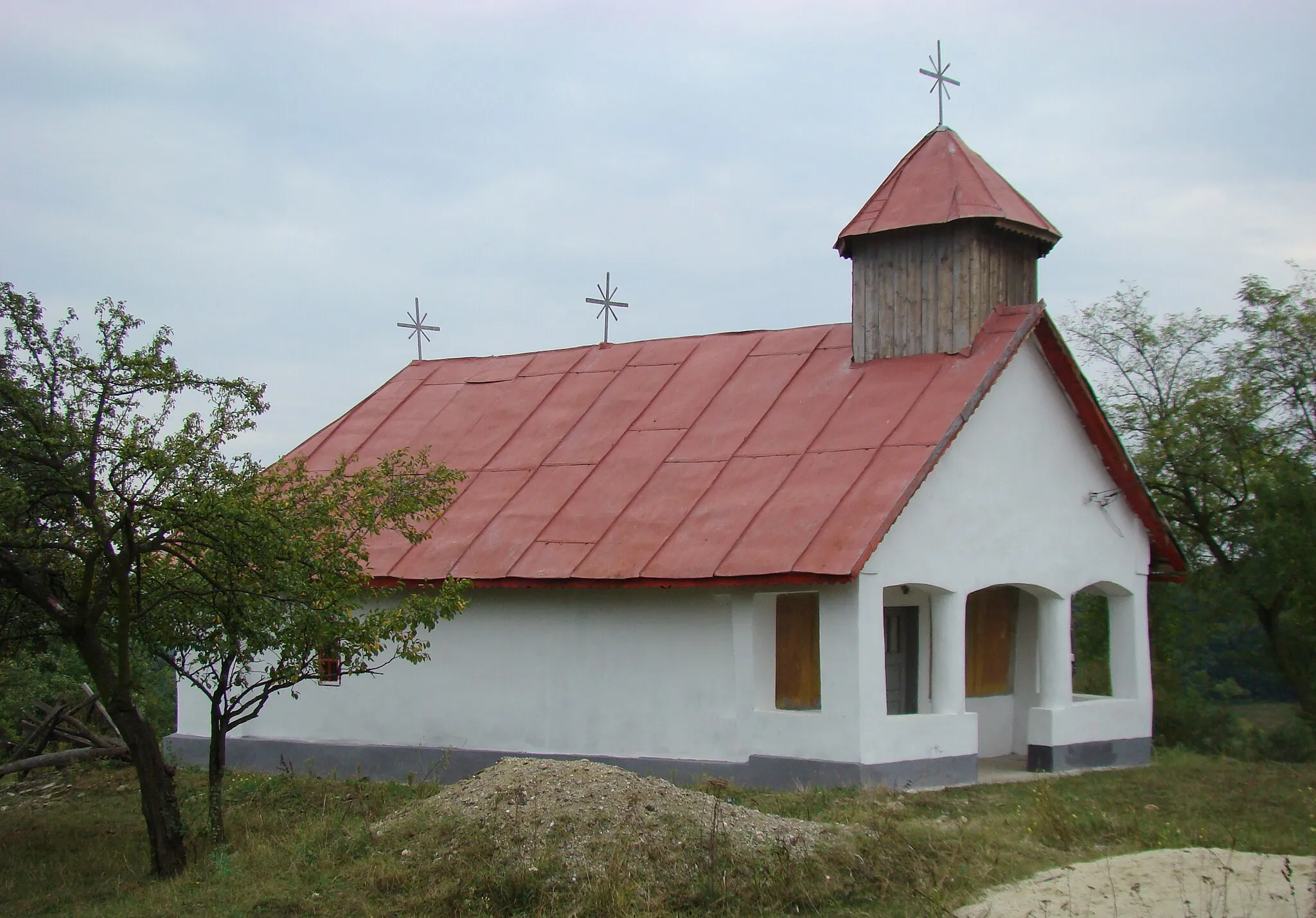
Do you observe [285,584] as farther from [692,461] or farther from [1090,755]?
[1090,755]

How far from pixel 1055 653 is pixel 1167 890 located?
728 centimetres

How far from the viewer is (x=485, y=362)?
21.3m

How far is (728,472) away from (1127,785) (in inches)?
211

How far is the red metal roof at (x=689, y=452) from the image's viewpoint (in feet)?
46.5

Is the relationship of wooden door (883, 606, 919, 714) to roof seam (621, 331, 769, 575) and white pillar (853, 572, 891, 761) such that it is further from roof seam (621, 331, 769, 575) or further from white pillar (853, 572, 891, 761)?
roof seam (621, 331, 769, 575)

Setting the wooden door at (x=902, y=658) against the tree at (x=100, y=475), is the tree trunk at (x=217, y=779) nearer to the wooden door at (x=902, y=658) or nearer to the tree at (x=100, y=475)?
the tree at (x=100, y=475)

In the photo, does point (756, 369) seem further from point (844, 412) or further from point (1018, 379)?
point (1018, 379)

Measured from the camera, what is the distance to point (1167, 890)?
8766mm

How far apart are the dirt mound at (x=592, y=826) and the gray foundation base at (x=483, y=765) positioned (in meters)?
2.39

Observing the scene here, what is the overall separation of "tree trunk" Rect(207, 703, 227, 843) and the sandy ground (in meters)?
6.66

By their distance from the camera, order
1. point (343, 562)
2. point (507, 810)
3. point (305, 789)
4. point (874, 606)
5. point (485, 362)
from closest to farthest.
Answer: point (507, 810)
point (343, 562)
point (874, 606)
point (305, 789)
point (485, 362)

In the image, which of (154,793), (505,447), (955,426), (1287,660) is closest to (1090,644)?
(1287,660)

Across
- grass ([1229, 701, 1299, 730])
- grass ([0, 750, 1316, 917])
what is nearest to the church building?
grass ([0, 750, 1316, 917])

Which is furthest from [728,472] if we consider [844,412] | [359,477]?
[359,477]
